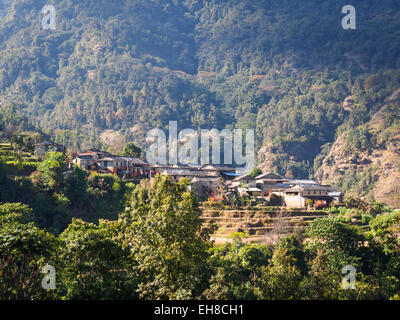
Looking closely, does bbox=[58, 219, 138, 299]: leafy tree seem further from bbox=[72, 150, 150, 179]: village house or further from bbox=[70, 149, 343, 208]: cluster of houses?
bbox=[72, 150, 150, 179]: village house

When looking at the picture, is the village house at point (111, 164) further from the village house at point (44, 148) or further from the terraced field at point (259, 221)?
the terraced field at point (259, 221)

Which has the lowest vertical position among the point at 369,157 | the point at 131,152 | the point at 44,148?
the point at 369,157

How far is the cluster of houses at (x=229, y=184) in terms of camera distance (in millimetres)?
52188

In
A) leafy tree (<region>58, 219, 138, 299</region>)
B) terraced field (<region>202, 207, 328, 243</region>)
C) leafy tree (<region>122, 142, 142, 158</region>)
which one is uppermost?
leafy tree (<region>122, 142, 142, 158</region>)

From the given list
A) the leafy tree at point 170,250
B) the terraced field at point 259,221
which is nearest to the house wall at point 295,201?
the terraced field at point 259,221

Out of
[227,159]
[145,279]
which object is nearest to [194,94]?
[227,159]

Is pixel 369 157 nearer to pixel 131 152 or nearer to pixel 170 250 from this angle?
pixel 131 152

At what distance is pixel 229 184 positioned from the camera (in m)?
60.1

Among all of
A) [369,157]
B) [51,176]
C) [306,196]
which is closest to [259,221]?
[306,196]

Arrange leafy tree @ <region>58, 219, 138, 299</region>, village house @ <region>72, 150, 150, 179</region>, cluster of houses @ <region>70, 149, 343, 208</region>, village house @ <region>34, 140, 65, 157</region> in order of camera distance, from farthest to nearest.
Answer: village house @ <region>34, 140, 65, 157</region> → village house @ <region>72, 150, 150, 179</region> → cluster of houses @ <region>70, 149, 343, 208</region> → leafy tree @ <region>58, 219, 138, 299</region>

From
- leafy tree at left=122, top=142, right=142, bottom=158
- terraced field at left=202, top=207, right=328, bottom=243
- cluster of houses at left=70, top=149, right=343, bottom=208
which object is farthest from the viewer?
leafy tree at left=122, top=142, right=142, bottom=158

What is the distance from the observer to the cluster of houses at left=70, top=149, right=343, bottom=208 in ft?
171

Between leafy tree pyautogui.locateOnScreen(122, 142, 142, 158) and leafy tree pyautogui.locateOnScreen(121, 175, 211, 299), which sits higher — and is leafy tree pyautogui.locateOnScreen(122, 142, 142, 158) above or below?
above

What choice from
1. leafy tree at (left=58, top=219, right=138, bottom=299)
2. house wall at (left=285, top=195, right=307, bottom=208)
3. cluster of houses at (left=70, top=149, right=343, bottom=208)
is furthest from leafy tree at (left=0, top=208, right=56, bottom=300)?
house wall at (left=285, top=195, right=307, bottom=208)
